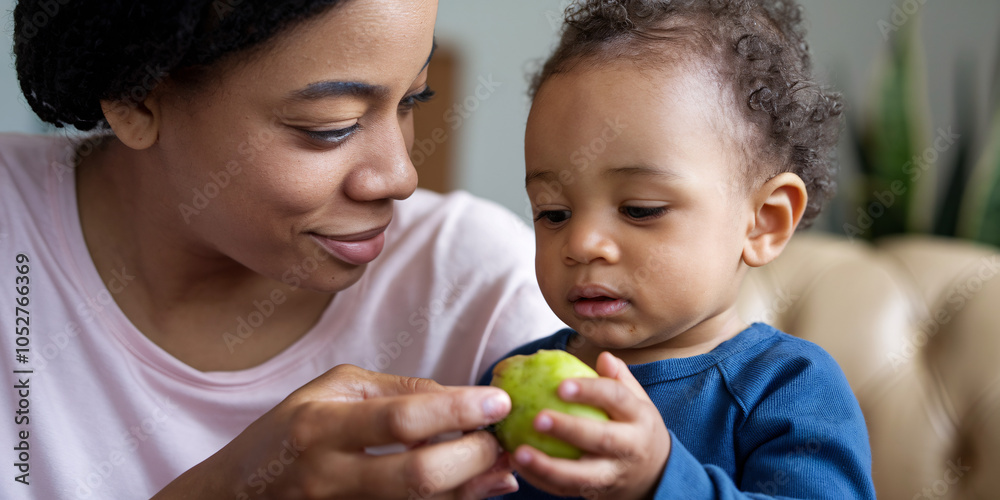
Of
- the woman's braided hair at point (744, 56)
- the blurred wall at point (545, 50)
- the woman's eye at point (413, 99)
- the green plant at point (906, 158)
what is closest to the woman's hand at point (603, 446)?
the woman's braided hair at point (744, 56)

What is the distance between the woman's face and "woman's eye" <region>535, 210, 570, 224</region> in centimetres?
20

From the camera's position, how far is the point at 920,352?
1619 mm

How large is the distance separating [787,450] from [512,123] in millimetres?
3813

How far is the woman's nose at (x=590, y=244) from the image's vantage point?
0.94 m

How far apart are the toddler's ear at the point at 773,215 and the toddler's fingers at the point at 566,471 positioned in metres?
0.41

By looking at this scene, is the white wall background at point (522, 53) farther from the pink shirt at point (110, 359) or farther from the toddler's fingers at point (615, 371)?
the toddler's fingers at point (615, 371)

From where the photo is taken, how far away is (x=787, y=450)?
2.93 feet

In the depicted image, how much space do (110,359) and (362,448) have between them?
68 centimetres

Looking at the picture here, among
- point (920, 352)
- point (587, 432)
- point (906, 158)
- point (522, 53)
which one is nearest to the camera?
point (587, 432)

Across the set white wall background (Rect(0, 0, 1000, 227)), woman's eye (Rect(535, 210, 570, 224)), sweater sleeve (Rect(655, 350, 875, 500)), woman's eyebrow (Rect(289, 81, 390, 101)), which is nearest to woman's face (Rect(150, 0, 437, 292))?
woman's eyebrow (Rect(289, 81, 390, 101))

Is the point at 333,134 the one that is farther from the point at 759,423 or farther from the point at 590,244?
the point at 759,423

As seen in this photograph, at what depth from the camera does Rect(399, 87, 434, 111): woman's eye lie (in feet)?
3.75

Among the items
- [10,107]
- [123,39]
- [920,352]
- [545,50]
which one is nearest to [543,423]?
[123,39]

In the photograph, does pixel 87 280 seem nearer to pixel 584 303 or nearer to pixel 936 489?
pixel 584 303
